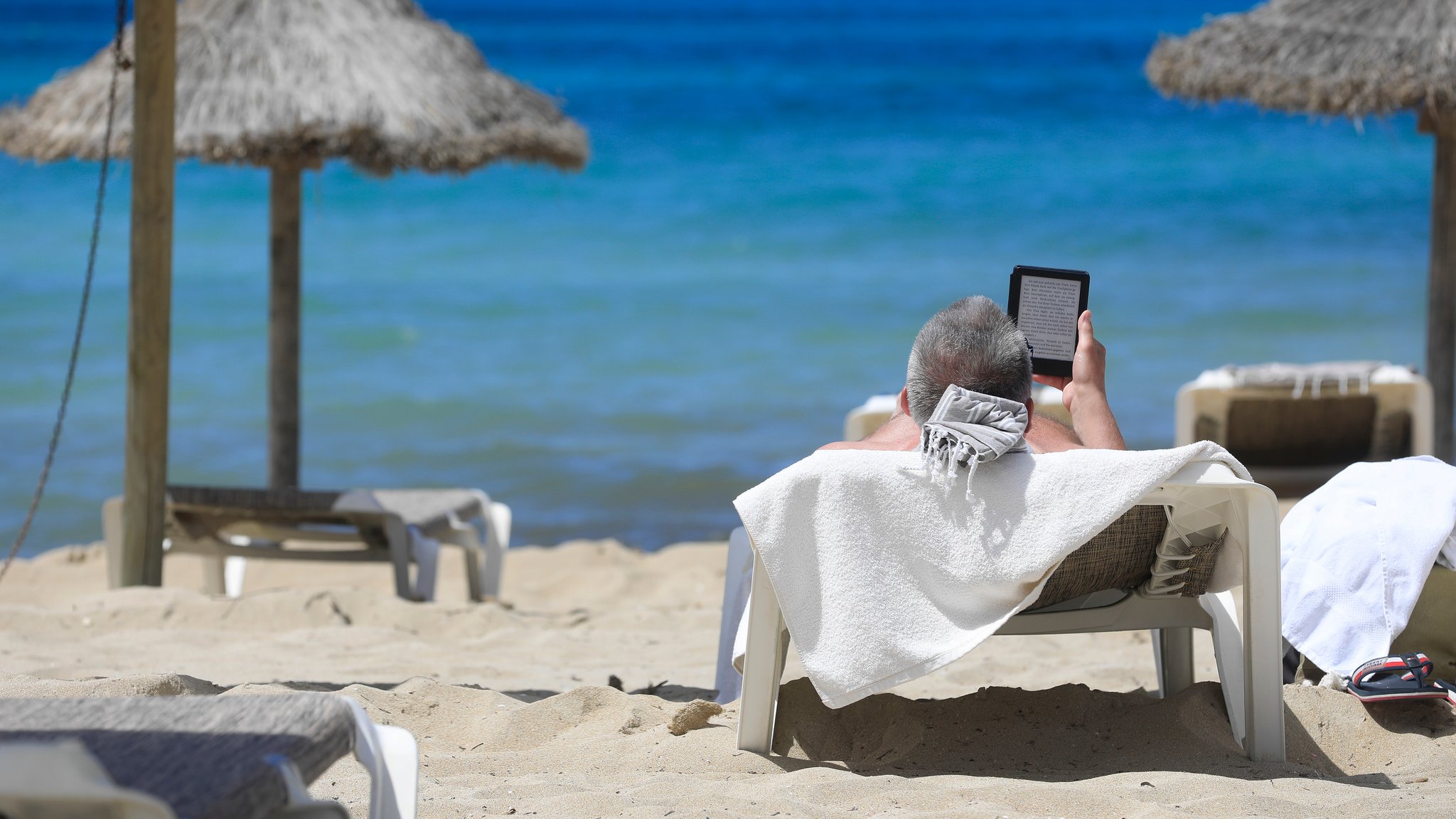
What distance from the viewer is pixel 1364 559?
9.02 feet

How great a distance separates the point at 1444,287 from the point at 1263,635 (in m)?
4.48

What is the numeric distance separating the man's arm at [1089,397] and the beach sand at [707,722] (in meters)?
0.56

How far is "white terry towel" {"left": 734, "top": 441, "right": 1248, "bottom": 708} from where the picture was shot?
2.43 meters

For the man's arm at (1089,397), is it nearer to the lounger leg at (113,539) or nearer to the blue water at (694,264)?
the lounger leg at (113,539)

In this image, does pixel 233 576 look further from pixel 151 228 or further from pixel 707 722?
pixel 707 722

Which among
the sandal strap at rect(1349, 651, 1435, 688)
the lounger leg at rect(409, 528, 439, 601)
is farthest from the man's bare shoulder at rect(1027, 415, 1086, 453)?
the lounger leg at rect(409, 528, 439, 601)

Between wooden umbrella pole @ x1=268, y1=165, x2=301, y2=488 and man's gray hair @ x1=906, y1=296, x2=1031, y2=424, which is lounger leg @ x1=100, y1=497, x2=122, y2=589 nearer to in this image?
wooden umbrella pole @ x1=268, y1=165, x2=301, y2=488

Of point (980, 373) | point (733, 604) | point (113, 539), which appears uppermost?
point (980, 373)

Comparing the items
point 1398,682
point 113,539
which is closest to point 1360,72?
point 1398,682

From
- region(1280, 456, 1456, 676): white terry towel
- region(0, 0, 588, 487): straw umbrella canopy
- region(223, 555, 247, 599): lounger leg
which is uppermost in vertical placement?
region(0, 0, 588, 487): straw umbrella canopy

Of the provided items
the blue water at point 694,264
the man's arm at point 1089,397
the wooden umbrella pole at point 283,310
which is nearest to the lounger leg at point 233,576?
the wooden umbrella pole at point 283,310

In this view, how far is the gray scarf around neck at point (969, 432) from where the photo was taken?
7.88 feet

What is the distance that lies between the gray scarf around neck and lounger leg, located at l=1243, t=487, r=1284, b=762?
0.42 m

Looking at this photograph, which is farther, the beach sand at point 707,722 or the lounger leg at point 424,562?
the lounger leg at point 424,562
